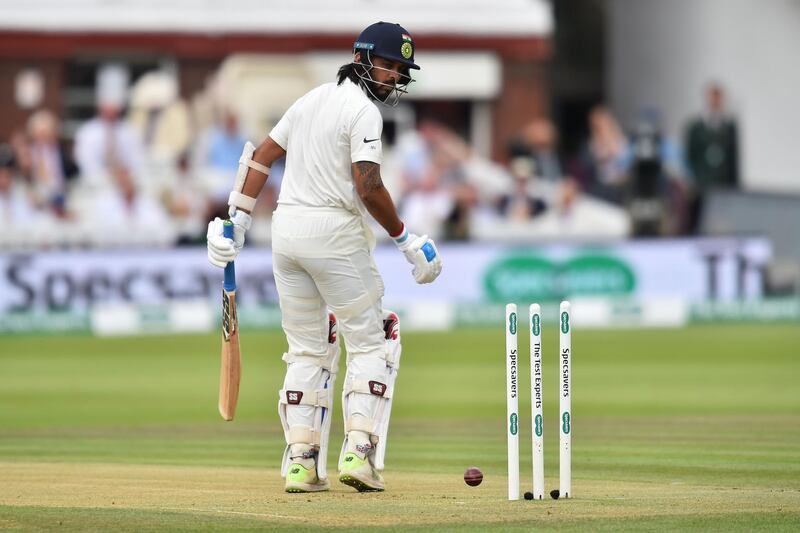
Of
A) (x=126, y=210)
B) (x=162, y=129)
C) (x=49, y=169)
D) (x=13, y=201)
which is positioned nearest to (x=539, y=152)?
(x=162, y=129)

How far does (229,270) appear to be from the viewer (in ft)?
22.3

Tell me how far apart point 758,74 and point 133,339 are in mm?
11249

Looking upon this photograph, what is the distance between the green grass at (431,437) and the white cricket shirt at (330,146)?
1141mm

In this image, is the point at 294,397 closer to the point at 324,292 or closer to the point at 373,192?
the point at 324,292

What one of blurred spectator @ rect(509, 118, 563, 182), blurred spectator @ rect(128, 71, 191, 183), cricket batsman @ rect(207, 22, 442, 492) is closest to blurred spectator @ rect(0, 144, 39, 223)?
blurred spectator @ rect(128, 71, 191, 183)

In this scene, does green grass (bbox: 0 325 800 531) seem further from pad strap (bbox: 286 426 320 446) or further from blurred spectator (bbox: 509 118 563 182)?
blurred spectator (bbox: 509 118 563 182)

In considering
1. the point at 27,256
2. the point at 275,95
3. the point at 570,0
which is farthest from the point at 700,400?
the point at 570,0

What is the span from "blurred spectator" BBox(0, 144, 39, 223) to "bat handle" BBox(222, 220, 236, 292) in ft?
38.0

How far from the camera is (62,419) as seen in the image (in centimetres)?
1086

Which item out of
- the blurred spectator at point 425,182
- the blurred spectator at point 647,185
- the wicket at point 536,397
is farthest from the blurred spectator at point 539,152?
the wicket at point 536,397

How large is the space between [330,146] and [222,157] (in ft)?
41.4

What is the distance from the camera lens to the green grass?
5.73m

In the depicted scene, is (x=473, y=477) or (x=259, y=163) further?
(x=259, y=163)

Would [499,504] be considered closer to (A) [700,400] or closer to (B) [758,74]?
(A) [700,400]
